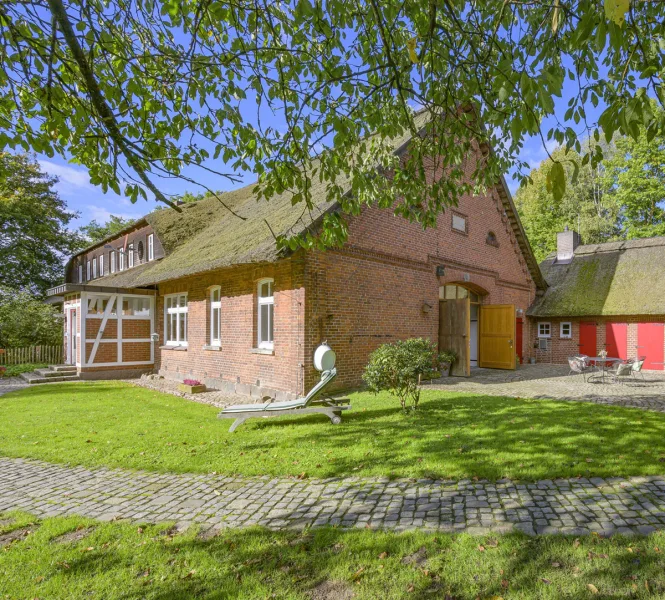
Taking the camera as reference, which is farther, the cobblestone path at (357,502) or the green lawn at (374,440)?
the green lawn at (374,440)

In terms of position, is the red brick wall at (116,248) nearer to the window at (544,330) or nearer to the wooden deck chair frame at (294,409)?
the wooden deck chair frame at (294,409)

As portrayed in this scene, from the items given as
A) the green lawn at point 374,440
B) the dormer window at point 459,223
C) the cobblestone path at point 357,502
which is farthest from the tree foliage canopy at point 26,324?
the dormer window at point 459,223

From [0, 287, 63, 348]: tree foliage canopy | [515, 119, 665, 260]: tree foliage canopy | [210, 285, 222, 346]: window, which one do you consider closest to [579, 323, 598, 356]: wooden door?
[515, 119, 665, 260]: tree foliage canopy

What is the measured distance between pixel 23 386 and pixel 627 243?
26.4 metres

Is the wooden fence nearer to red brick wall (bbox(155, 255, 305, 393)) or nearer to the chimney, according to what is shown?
red brick wall (bbox(155, 255, 305, 393))

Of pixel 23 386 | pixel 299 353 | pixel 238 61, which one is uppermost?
pixel 238 61

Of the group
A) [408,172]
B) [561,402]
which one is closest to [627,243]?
[561,402]

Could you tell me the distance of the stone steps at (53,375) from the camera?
46.3 ft

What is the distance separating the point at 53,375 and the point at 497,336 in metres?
16.5

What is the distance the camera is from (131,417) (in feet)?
26.7

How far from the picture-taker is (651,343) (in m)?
16.4

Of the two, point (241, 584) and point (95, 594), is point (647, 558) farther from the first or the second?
point (95, 594)

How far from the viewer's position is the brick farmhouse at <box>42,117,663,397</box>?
974cm

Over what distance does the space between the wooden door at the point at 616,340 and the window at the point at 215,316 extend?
16.4 metres
